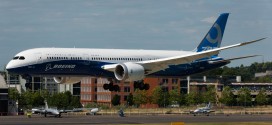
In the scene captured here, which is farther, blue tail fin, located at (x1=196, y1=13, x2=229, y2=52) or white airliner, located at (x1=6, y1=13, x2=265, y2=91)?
blue tail fin, located at (x1=196, y1=13, x2=229, y2=52)

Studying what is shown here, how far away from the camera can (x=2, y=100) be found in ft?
516

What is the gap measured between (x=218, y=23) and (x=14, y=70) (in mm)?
34167

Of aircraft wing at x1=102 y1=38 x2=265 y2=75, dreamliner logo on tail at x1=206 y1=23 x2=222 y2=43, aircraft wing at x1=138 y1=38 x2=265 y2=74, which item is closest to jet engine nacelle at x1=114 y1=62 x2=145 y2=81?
aircraft wing at x1=102 y1=38 x2=265 y2=75

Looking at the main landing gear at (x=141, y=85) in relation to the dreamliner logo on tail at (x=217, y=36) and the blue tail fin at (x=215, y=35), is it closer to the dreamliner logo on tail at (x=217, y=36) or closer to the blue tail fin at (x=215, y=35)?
the blue tail fin at (x=215, y=35)

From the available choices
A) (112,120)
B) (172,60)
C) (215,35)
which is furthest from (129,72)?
(112,120)

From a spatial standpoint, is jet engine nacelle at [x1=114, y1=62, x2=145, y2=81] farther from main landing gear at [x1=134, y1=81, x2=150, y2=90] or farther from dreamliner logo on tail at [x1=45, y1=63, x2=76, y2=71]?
dreamliner logo on tail at [x1=45, y1=63, x2=76, y2=71]

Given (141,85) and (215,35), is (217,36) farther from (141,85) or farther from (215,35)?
(141,85)

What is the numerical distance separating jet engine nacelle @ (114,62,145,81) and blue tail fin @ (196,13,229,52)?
14.5m

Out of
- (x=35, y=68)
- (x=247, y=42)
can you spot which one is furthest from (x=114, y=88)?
(x=247, y=42)

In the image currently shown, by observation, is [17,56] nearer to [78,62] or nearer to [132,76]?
[78,62]

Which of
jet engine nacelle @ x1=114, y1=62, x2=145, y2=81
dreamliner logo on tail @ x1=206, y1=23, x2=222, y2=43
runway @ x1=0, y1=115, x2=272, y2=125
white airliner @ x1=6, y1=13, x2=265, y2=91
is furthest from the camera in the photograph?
runway @ x1=0, y1=115, x2=272, y2=125

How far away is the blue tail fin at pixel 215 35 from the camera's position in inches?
4331

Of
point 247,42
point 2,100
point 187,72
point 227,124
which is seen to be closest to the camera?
point 247,42

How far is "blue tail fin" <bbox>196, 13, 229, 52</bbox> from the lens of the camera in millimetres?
110000
